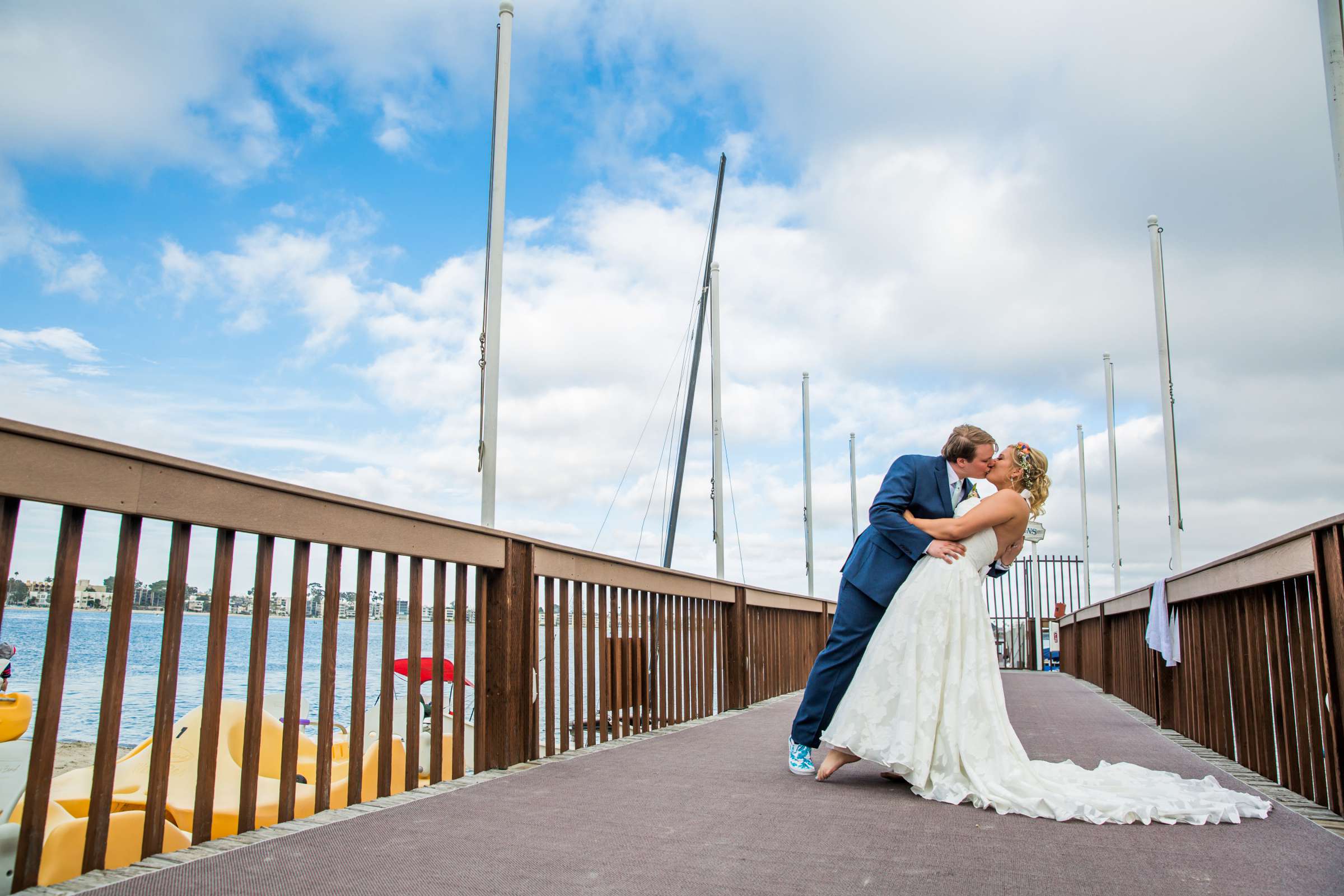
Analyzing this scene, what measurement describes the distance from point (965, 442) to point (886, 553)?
48 cm

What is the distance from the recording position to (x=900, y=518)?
3.11 m

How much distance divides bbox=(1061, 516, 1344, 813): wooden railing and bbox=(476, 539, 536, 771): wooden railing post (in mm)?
2460

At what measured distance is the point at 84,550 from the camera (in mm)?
1641

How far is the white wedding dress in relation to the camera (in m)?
2.40

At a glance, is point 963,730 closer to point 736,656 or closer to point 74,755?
point 736,656

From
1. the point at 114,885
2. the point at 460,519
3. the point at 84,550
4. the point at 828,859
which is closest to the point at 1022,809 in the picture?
the point at 828,859

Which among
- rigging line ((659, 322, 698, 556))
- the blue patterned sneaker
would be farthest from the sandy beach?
the blue patterned sneaker

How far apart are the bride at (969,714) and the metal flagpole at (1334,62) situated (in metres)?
1.29

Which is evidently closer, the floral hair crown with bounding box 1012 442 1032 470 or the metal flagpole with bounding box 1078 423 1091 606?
the floral hair crown with bounding box 1012 442 1032 470

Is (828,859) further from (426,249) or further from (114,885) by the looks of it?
(426,249)

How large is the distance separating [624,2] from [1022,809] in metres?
7.26

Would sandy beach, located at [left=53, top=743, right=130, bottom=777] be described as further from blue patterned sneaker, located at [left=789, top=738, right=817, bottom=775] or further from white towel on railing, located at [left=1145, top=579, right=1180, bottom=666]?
white towel on railing, located at [left=1145, top=579, right=1180, bottom=666]

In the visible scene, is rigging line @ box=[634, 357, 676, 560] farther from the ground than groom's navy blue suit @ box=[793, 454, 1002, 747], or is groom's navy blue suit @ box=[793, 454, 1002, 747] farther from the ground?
rigging line @ box=[634, 357, 676, 560]

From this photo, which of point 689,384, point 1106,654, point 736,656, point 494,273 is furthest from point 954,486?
point 689,384
